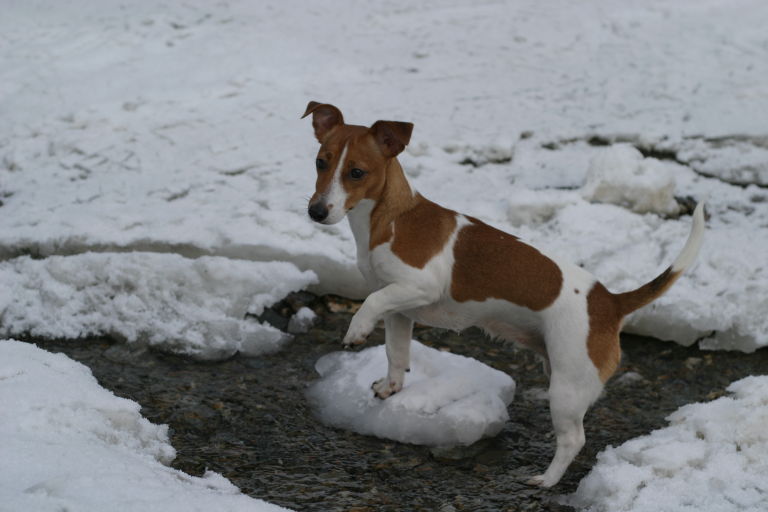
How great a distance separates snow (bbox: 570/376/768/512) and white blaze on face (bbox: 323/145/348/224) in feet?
5.69

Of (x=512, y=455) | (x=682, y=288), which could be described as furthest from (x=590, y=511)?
(x=682, y=288)

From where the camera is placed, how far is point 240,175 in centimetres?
738

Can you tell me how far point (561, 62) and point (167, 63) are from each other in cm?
444

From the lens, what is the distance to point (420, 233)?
4402mm

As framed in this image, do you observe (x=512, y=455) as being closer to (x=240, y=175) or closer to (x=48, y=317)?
(x=48, y=317)

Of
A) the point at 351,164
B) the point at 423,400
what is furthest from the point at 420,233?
the point at 423,400

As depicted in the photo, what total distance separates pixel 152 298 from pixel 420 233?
2234 millimetres

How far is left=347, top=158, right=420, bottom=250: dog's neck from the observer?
4.38 metres

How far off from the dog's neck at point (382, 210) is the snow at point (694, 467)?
1574 millimetres

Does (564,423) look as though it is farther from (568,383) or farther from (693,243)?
(693,243)

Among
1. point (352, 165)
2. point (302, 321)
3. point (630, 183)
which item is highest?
point (352, 165)

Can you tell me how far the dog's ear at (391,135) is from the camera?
164 inches

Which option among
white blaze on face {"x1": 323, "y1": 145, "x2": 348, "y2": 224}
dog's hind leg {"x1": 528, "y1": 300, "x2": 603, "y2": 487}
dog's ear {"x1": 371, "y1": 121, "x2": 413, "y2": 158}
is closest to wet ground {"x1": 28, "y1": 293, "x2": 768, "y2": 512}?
dog's hind leg {"x1": 528, "y1": 300, "x2": 603, "y2": 487}

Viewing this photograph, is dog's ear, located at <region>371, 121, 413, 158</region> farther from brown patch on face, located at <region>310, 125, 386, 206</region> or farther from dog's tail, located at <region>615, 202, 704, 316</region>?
dog's tail, located at <region>615, 202, 704, 316</region>
